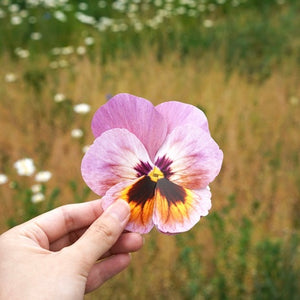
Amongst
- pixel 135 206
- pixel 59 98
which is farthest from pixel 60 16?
pixel 135 206

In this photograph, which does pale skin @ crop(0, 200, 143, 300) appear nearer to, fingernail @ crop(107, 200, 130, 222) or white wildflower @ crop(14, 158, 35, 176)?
fingernail @ crop(107, 200, 130, 222)

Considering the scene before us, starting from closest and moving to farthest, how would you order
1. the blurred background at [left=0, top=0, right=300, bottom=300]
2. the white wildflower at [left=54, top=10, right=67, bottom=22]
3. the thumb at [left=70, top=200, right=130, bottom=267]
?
the thumb at [left=70, top=200, right=130, bottom=267]
the blurred background at [left=0, top=0, right=300, bottom=300]
the white wildflower at [left=54, top=10, right=67, bottom=22]

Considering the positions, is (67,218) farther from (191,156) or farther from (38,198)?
(38,198)

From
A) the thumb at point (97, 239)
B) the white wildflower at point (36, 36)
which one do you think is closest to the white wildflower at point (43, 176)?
the thumb at point (97, 239)

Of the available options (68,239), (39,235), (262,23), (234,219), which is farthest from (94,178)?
(262,23)

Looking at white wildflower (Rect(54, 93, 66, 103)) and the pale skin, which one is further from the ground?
the pale skin

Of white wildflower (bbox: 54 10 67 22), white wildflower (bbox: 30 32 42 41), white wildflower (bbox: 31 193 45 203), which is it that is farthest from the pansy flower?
white wildflower (bbox: 54 10 67 22)

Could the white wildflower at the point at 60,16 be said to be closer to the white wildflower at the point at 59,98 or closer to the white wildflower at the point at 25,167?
the white wildflower at the point at 59,98

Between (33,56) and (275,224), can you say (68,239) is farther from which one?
(33,56)
